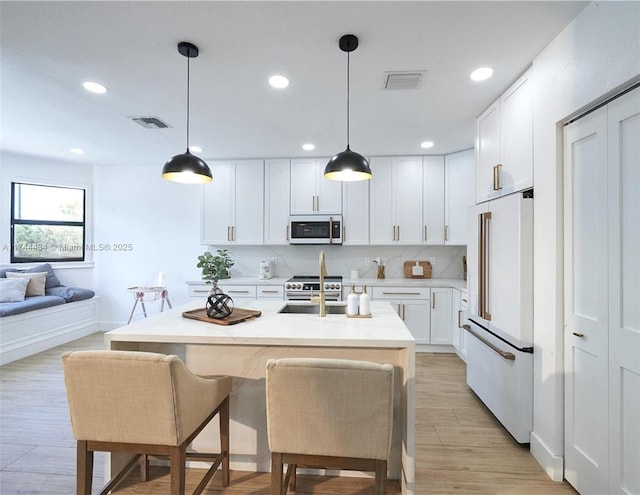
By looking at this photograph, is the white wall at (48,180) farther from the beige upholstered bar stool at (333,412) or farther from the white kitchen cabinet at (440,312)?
the white kitchen cabinet at (440,312)

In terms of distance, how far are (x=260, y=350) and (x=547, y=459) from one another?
1885 mm

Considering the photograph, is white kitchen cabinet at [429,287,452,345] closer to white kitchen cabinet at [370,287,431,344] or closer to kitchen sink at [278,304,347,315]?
white kitchen cabinet at [370,287,431,344]

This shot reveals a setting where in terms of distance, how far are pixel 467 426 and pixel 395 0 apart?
114 inches

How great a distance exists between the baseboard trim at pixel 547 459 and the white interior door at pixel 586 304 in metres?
0.03

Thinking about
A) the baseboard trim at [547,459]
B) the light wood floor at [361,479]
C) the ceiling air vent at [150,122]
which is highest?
the ceiling air vent at [150,122]

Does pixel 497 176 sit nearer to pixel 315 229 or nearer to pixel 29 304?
pixel 315 229

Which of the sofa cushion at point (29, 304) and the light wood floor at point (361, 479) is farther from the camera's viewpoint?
the sofa cushion at point (29, 304)

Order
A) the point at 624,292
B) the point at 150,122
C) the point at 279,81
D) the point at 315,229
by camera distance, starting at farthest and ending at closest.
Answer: the point at 315,229 < the point at 150,122 < the point at 279,81 < the point at 624,292

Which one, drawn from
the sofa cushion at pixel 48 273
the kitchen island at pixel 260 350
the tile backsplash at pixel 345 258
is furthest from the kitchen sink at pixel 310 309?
the sofa cushion at pixel 48 273

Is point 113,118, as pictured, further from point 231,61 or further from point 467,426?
point 467,426

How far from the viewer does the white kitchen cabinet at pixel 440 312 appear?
4.04 m

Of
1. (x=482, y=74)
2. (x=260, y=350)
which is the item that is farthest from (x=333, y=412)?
(x=482, y=74)

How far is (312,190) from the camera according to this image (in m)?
4.44

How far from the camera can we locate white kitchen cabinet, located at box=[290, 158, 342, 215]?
4.42 metres
